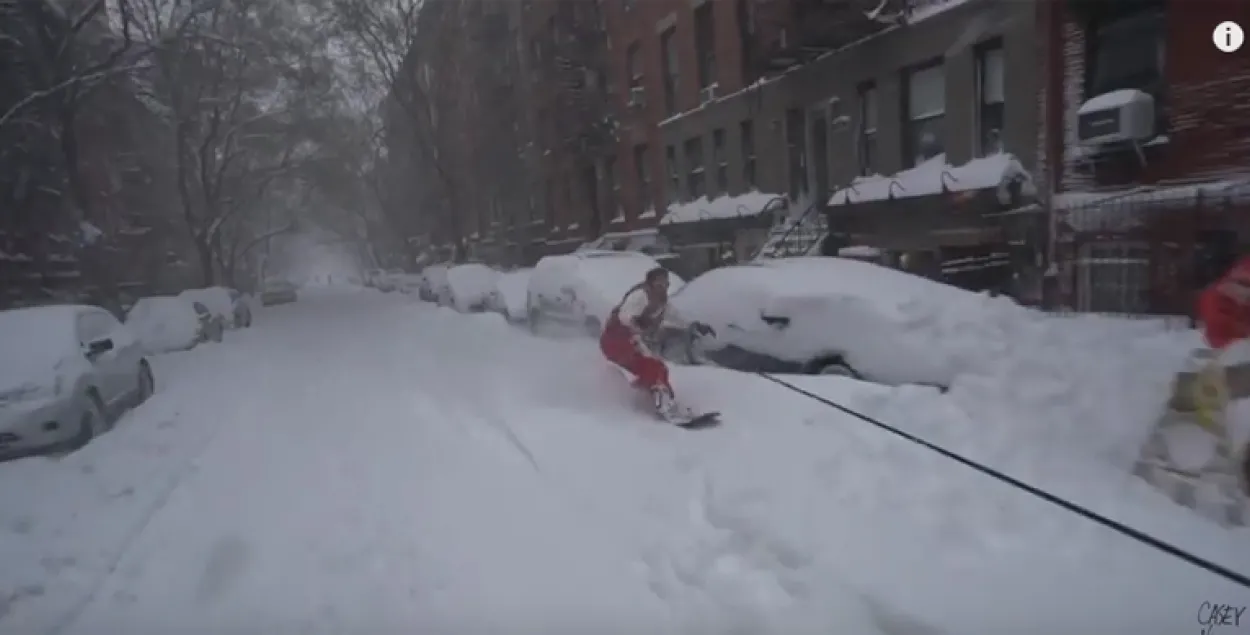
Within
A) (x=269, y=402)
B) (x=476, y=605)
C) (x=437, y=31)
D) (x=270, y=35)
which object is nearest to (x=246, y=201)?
(x=437, y=31)

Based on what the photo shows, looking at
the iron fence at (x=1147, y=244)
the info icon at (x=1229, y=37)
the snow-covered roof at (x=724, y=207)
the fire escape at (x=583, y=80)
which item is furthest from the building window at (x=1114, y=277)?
the fire escape at (x=583, y=80)

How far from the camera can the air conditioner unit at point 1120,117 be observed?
278 inches

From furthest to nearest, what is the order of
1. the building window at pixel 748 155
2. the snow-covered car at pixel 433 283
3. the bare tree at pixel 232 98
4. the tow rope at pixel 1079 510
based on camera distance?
the snow-covered car at pixel 433 283 < the building window at pixel 748 155 < the bare tree at pixel 232 98 < the tow rope at pixel 1079 510

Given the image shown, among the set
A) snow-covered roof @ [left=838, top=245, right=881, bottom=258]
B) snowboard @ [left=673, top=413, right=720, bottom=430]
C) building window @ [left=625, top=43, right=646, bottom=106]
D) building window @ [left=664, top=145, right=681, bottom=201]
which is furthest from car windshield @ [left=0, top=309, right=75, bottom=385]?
building window @ [left=625, top=43, right=646, bottom=106]

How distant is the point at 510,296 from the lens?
14.5 metres

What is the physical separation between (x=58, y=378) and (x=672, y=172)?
14380mm

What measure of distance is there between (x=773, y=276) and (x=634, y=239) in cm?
1303

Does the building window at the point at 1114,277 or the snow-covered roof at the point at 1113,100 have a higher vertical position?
the snow-covered roof at the point at 1113,100

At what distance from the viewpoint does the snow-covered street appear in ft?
8.73

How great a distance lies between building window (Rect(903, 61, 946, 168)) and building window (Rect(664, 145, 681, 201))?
7746 millimetres

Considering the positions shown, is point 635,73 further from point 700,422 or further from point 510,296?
point 700,422

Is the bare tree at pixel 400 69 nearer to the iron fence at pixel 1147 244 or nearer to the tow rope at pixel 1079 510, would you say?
the iron fence at pixel 1147 244

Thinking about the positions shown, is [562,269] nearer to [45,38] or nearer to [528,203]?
[45,38]

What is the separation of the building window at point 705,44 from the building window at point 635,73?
9.92ft
